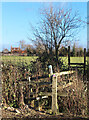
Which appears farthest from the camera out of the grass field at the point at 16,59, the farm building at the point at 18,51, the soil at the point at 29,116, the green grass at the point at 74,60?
the green grass at the point at 74,60

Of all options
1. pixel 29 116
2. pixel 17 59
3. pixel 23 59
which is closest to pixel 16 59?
pixel 17 59

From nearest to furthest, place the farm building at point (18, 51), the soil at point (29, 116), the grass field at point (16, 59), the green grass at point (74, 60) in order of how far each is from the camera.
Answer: the soil at point (29, 116) < the farm building at point (18, 51) < the grass field at point (16, 59) < the green grass at point (74, 60)

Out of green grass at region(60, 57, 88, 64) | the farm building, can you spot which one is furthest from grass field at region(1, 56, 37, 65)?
green grass at region(60, 57, 88, 64)

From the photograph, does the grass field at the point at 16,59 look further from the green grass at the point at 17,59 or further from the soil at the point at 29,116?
the soil at the point at 29,116

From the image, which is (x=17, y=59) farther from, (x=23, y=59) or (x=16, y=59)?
(x=23, y=59)

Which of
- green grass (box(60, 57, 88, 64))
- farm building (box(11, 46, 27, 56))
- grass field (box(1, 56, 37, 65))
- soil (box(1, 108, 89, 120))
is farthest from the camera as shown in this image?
green grass (box(60, 57, 88, 64))

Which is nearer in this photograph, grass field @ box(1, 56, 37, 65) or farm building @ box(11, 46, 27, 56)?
farm building @ box(11, 46, 27, 56)

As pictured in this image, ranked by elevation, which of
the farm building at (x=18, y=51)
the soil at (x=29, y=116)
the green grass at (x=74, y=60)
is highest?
the farm building at (x=18, y=51)

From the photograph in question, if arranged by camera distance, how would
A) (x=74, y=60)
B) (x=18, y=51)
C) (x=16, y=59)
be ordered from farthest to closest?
(x=74, y=60), (x=16, y=59), (x=18, y=51)

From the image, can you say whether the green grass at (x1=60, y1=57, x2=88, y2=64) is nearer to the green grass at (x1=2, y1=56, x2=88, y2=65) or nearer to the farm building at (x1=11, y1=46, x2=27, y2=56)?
the green grass at (x1=2, y1=56, x2=88, y2=65)

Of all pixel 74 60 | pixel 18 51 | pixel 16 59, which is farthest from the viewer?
pixel 74 60

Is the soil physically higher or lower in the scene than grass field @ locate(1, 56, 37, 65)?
lower

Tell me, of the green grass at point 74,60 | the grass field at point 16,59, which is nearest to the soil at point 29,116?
the grass field at point 16,59

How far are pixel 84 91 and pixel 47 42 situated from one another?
1.52m
